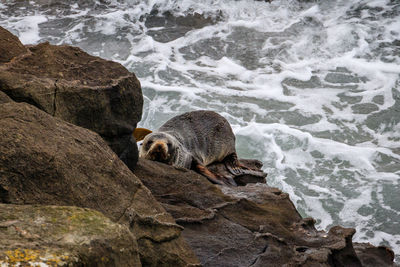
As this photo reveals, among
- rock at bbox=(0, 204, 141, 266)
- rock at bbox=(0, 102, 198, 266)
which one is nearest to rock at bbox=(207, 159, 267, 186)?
rock at bbox=(0, 102, 198, 266)

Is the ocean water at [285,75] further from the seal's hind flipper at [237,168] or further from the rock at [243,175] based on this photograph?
the seal's hind flipper at [237,168]

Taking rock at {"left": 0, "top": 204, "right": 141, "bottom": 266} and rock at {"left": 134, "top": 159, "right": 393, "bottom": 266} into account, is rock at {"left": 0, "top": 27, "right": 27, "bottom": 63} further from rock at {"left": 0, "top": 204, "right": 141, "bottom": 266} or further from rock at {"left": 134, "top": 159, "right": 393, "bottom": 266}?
rock at {"left": 0, "top": 204, "right": 141, "bottom": 266}

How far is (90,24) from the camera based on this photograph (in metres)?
14.4

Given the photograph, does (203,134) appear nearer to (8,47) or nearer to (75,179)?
(8,47)

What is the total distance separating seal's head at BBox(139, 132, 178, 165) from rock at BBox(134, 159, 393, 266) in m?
0.88

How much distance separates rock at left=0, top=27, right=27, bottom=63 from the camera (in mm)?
3430

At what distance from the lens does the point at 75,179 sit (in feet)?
7.34

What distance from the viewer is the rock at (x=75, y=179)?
204 cm

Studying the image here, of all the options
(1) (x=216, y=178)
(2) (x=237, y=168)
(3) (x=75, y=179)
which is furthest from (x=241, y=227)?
(2) (x=237, y=168)

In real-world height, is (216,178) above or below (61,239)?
below

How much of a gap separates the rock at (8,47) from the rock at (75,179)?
1.14 m

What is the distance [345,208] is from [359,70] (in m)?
5.85

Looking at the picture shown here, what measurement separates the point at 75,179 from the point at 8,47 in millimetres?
1710

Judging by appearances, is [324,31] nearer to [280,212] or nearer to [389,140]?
[389,140]
